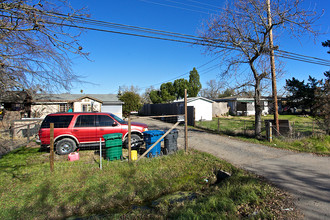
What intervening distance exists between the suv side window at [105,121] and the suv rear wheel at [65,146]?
1.34 meters

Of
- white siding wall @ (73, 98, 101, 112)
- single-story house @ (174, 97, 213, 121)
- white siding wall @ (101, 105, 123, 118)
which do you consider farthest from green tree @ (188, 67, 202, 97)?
white siding wall @ (73, 98, 101, 112)

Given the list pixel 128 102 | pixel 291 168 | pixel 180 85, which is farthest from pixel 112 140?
pixel 180 85

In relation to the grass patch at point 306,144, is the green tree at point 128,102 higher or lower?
higher

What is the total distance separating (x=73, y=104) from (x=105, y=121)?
644 inches

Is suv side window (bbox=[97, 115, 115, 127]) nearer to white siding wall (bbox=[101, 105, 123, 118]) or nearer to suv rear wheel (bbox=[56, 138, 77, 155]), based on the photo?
suv rear wheel (bbox=[56, 138, 77, 155])

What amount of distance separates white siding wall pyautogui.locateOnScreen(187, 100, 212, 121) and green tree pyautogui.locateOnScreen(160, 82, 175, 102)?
786 inches

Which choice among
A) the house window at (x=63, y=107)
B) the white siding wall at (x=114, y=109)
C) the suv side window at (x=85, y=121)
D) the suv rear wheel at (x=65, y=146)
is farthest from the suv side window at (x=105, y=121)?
the white siding wall at (x=114, y=109)

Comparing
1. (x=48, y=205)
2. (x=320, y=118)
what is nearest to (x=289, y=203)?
(x=48, y=205)

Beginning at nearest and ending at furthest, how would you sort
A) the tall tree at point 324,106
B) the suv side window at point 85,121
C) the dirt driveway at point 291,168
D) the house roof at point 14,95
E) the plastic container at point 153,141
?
1. the dirt driveway at point 291,168
2. the plastic container at point 153,141
3. the house roof at point 14,95
4. the suv side window at point 85,121
5. the tall tree at point 324,106

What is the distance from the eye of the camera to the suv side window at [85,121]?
26.8ft

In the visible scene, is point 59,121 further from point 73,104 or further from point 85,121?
point 73,104

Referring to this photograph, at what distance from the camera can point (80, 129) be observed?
807cm

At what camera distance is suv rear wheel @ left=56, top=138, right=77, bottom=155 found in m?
7.76

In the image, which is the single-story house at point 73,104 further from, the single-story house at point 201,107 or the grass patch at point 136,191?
the grass patch at point 136,191
